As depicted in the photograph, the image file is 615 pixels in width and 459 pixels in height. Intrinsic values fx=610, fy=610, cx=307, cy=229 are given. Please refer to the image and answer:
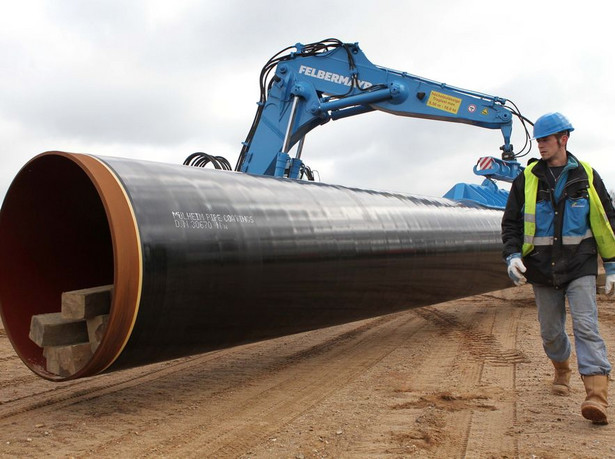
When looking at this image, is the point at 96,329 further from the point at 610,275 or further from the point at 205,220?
the point at 610,275

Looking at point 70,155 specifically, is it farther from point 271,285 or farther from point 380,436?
point 380,436

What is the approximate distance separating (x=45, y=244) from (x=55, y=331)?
1.00m

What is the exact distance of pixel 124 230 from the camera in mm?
3361

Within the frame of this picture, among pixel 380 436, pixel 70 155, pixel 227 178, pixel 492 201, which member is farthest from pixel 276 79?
pixel 380 436

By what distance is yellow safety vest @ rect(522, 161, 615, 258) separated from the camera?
3.70 metres

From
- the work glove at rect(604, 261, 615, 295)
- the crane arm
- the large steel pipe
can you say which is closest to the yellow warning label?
the crane arm

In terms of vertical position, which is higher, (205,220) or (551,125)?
(551,125)

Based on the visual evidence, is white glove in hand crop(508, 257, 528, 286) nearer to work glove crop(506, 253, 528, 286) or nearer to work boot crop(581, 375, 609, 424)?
work glove crop(506, 253, 528, 286)

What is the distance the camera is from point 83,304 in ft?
12.4

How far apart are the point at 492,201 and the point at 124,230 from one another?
30.2 ft

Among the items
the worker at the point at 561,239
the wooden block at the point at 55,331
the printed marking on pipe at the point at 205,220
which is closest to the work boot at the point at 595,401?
the worker at the point at 561,239

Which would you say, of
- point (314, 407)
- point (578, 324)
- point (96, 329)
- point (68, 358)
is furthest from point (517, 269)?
point (68, 358)

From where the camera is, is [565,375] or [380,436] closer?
[380,436]

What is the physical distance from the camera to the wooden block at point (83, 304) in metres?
3.79
